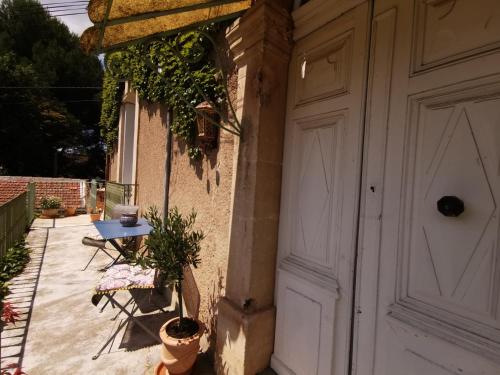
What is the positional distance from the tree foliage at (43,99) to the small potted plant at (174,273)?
2517 centimetres

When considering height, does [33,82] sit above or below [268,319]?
above

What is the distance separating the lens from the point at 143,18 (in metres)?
1.81

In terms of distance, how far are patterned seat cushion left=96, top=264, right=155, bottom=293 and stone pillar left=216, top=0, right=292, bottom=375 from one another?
3.81 feet

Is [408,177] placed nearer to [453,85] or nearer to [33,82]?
[453,85]

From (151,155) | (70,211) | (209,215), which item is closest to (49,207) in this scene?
(70,211)

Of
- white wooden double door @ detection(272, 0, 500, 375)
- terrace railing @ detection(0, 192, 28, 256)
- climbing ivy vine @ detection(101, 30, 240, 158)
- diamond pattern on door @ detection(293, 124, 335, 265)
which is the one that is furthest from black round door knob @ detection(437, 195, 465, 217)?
terrace railing @ detection(0, 192, 28, 256)

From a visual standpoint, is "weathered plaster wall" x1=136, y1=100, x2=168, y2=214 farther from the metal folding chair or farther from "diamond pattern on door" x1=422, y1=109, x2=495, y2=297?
"diamond pattern on door" x1=422, y1=109, x2=495, y2=297

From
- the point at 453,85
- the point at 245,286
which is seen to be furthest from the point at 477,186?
the point at 245,286

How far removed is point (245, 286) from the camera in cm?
229

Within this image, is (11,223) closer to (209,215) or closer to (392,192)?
(209,215)

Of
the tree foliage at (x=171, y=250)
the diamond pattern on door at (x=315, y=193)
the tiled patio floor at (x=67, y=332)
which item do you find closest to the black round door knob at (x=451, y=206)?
the diamond pattern on door at (x=315, y=193)

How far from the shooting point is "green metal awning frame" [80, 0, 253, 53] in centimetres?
179

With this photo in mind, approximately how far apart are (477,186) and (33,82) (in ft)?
99.9

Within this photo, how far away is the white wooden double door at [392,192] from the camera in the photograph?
1.29 meters
